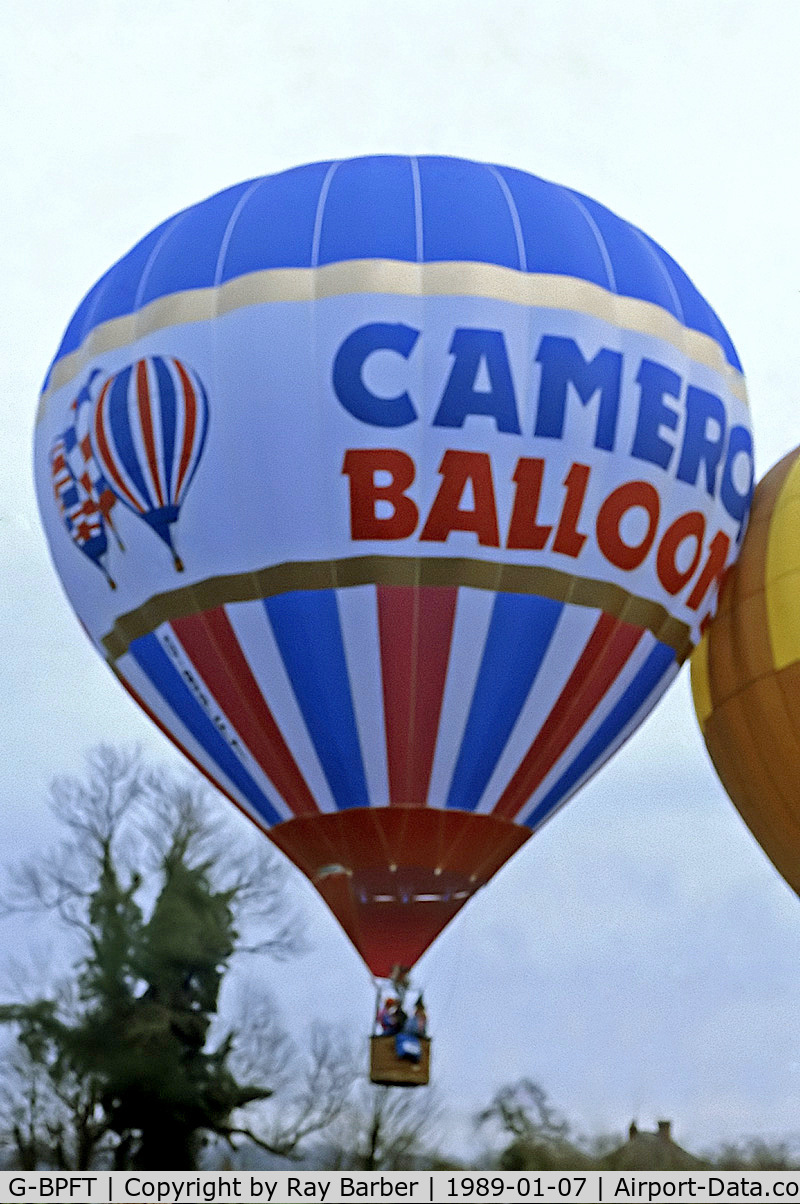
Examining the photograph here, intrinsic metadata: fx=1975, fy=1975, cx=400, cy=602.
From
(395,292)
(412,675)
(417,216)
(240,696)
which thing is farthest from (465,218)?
(240,696)

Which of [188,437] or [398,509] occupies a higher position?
[188,437]

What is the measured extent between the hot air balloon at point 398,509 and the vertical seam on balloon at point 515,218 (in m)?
0.02

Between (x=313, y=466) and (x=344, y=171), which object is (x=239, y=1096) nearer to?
(x=313, y=466)

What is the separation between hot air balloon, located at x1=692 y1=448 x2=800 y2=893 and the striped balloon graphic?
3929 mm

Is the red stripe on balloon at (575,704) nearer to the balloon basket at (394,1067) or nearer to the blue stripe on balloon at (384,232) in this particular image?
the balloon basket at (394,1067)

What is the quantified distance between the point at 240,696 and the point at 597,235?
354 centimetres

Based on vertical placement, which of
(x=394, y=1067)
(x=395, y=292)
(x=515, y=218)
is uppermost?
(x=515, y=218)

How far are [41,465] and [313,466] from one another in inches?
92.1

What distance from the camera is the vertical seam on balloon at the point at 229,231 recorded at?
11602 millimetres

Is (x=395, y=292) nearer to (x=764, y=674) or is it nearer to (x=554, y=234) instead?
(x=554, y=234)

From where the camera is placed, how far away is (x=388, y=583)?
11.0 metres

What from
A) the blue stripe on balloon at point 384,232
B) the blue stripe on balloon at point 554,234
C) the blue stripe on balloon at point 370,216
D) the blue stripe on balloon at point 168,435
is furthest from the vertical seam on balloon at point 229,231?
the blue stripe on balloon at point 554,234

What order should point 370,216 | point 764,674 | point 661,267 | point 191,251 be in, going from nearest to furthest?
point 370,216 → point 191,251 → point 661,267 → point 764,674

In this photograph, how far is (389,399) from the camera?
36.1 feet
